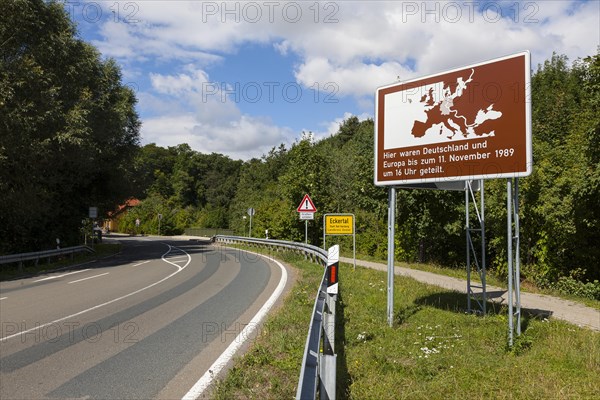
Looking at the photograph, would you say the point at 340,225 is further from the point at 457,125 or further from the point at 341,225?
the point at 457,125

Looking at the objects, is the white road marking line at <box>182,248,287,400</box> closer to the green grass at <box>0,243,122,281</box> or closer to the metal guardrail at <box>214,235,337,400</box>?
the metal guardrail at <box>214,235,337,400</box>

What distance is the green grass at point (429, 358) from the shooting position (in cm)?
492

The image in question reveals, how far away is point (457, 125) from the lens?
7984 millimetres

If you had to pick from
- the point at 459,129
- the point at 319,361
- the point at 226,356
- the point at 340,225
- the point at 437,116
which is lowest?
the point at 226,356

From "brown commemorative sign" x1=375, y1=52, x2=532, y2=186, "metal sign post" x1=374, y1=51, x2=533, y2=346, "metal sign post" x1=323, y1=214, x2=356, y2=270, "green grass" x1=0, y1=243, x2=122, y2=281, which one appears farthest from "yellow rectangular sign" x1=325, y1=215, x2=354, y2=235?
"green grass" x1=0, y1=243, x2=122, y2=281

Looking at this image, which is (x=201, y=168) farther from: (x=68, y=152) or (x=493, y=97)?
(x=493, y=97)

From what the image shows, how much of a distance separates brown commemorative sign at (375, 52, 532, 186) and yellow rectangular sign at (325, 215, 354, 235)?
733cm

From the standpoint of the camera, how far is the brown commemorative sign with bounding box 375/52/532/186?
23.5ft

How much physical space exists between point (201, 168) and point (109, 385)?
11230 centimetres

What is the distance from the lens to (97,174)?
30.6 metres

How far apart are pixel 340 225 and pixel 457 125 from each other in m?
9.03

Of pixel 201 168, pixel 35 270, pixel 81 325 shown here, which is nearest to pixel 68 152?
pixel 35 270

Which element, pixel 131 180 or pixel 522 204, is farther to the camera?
pixel 131 180

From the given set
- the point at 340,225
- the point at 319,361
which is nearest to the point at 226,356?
the point at 319,361
